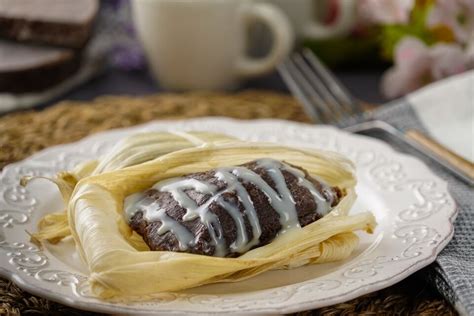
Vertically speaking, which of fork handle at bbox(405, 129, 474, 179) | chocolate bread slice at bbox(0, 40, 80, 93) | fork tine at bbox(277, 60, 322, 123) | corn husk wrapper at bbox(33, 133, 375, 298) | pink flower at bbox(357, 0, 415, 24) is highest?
pink flower at bbox(357, 0, 415, 24)

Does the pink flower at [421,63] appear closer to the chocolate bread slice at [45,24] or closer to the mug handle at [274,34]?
the mug handle at [274,34]

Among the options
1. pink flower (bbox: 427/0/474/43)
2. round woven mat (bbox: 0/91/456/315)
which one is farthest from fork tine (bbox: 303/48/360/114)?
pink flower (bbox: 427/0/474/43)

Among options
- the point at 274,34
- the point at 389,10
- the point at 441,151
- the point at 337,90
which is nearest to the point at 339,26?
the point at 274,34

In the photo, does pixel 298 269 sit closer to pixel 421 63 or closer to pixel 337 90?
pixel 337 90

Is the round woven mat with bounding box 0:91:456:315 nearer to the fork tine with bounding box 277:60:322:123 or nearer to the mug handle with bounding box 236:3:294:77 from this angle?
the fork tine with bounding box 277:60:322:123

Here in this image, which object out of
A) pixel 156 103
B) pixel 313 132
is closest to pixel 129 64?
pixel 156 103

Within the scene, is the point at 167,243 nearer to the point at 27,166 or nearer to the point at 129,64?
the point at 27,166
